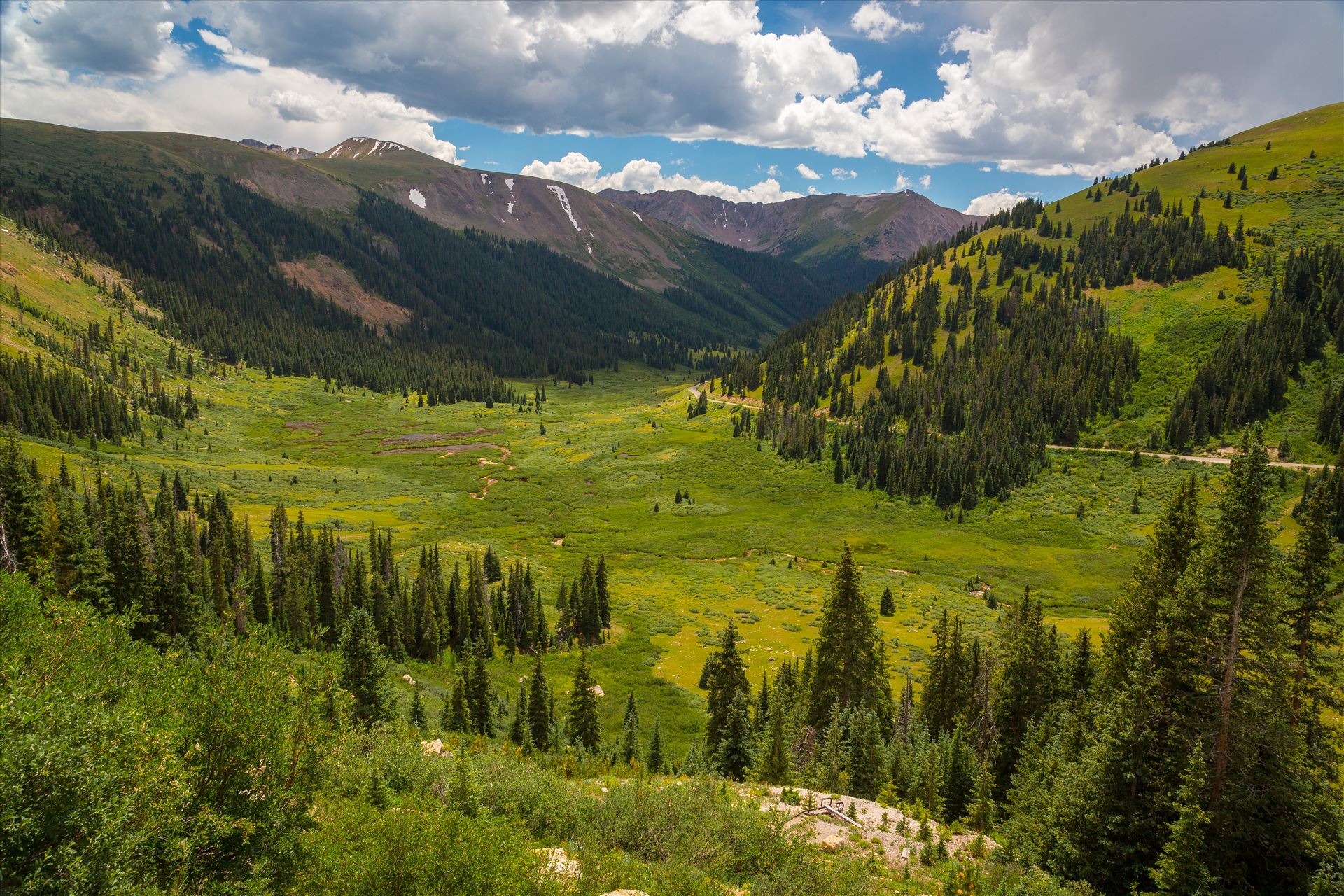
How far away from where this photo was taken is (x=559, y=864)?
22.2 metres

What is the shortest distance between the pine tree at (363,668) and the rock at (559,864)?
2473cm

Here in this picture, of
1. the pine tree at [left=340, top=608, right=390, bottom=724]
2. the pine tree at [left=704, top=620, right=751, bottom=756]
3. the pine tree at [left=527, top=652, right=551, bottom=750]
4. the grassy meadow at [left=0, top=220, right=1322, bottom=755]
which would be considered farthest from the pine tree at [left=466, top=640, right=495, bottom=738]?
the pine tree at [left=704, top=620, right=751, bottom=756]

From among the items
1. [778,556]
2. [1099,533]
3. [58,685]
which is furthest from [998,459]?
[58,685]

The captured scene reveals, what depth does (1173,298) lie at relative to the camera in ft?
616

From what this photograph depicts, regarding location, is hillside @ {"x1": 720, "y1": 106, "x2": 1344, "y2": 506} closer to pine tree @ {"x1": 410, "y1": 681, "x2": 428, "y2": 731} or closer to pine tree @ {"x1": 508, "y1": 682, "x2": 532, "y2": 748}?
pine tree @ {"x1": 508, "y1": 682, "x2": 532, "y2": 748}

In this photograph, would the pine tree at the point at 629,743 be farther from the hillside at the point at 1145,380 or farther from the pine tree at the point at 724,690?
Answer: the hillside at the point at 1145,380

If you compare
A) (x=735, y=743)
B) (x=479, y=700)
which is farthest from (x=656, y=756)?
(x=479, y=700)

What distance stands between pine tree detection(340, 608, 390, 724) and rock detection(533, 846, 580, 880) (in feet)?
81.1

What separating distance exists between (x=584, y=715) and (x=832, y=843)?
103 feet

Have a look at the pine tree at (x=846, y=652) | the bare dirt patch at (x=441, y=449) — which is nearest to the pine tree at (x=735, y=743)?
the pine tree at (x=846, y=652)

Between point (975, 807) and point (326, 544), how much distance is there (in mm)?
75166

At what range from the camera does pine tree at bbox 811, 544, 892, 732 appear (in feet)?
146

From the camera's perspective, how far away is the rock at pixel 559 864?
2056 cm

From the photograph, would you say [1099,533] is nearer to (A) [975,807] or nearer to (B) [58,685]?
(A) [975,807]
